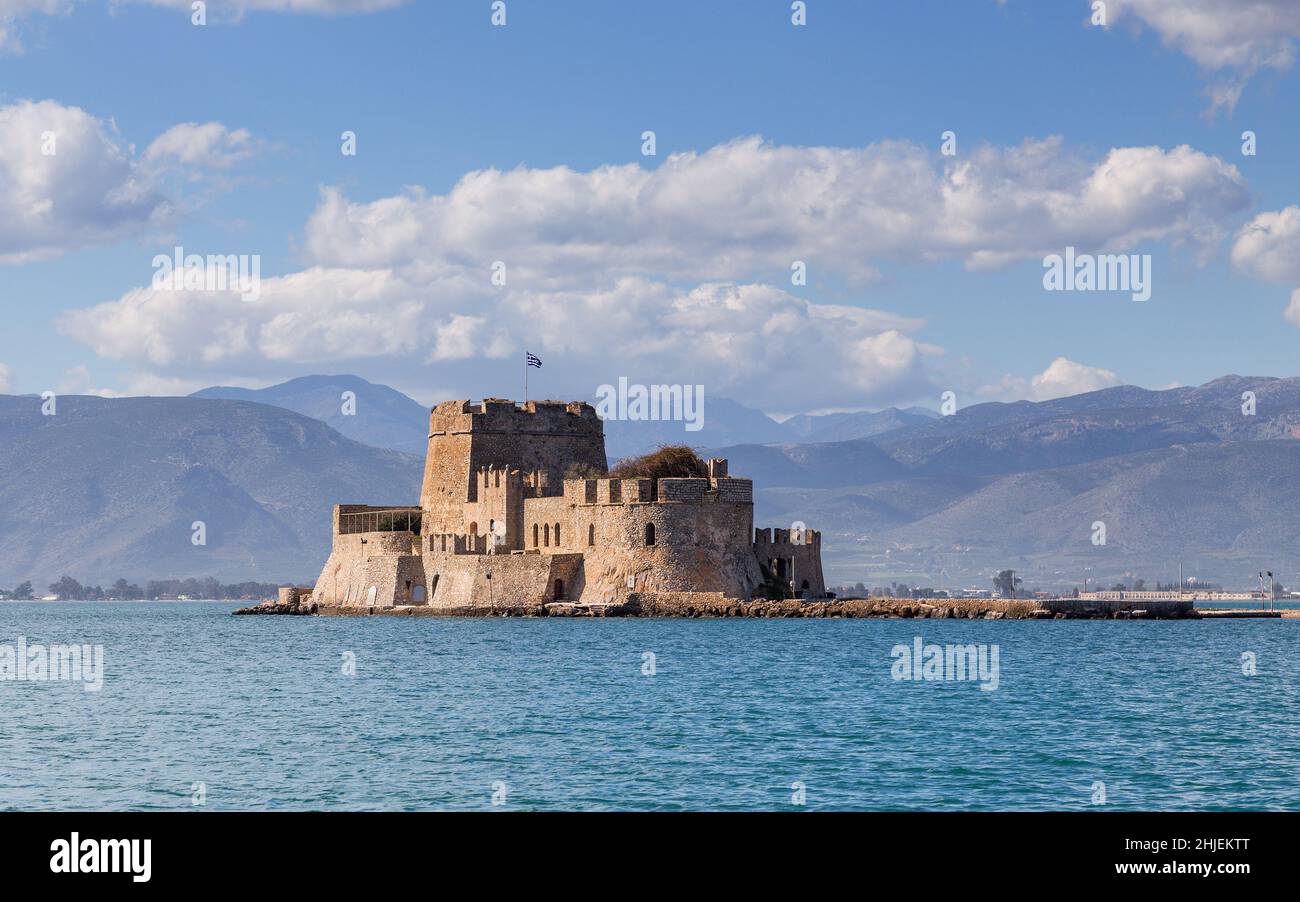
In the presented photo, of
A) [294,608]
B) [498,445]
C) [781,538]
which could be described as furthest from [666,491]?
[294,608]

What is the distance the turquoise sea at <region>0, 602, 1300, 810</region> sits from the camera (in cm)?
2042

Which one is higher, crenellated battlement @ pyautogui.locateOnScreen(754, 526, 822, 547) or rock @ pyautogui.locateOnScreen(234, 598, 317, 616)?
crenellated battlement @ pyautogui.locateOnScreen(754, 526, 822, 547)

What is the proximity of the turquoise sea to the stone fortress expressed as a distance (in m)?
11.8

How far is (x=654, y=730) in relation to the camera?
1071 inches

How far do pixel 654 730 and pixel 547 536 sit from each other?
1514 inches

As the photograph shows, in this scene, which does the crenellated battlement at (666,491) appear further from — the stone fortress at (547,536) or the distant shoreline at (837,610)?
the distant shoreline at (837,610)

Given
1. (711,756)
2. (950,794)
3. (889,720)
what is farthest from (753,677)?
(950,794)

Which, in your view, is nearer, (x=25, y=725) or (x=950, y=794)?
(x=950, y=794)

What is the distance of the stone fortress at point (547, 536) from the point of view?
202ft

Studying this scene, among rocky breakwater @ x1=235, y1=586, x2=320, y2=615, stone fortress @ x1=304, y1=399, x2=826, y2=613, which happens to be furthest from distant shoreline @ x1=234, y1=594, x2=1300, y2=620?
rocky breakwater @ x1=235, y1=586, x2=320, y2=615

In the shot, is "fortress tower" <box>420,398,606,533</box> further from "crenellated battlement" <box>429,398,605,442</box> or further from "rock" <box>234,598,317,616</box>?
"rock" <box>234,598,317,616</box>

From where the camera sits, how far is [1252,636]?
5991 centimetres
